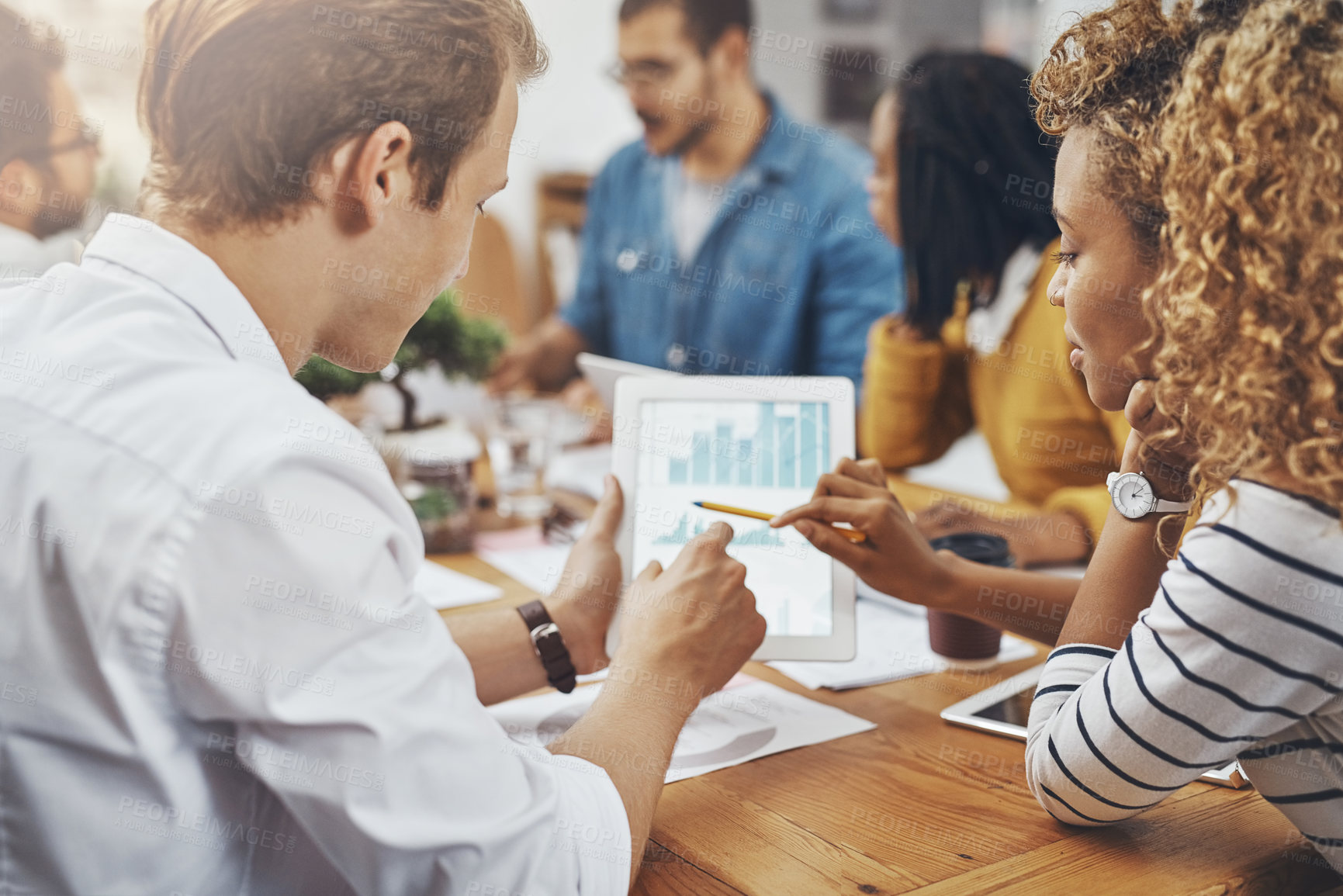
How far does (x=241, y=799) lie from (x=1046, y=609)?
2.57ft

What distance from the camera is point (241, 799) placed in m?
0.66

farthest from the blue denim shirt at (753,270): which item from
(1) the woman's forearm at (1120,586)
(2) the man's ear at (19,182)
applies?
(1) the woman's forearm at (1120,586)

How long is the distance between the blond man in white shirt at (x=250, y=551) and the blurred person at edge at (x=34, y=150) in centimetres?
101

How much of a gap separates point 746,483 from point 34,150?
1258mm

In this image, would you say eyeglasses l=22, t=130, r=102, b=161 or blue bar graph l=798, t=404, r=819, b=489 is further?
eyeglasses l=22, t=130, r=102, b=161

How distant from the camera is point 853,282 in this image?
265 centimetres

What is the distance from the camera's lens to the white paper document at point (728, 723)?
956mm

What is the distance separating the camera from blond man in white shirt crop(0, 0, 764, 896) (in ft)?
1.93

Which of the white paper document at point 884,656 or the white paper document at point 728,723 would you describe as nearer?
the white paper document at point 728,723

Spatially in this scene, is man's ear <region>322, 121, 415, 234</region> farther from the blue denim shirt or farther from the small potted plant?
the blue denim shirt

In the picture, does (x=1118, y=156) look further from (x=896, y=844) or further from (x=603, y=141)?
(x=603, y=141)

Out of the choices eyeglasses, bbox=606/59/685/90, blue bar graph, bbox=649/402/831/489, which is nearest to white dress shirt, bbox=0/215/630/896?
blue bar graph, bbox=649/402/831/489

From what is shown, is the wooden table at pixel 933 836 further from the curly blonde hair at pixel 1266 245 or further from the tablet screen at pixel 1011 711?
the curly blonde hair at pixel 1266 245

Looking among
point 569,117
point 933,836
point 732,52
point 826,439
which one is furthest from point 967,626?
point 569,117
